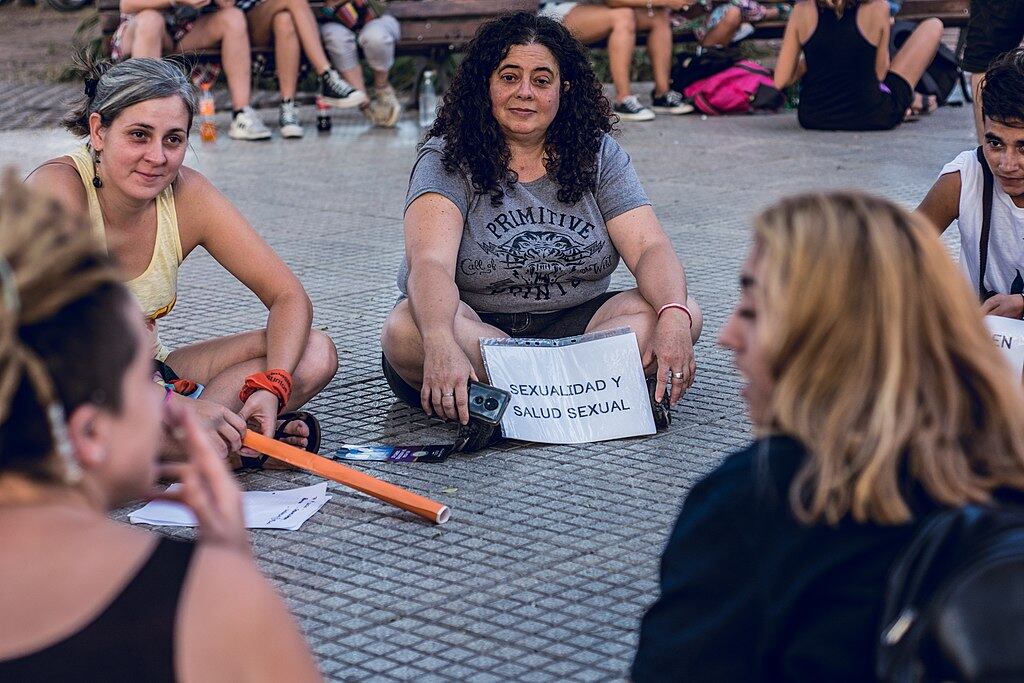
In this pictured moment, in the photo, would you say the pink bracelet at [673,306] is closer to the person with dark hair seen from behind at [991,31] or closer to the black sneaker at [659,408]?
the black sneaker at [659,408]

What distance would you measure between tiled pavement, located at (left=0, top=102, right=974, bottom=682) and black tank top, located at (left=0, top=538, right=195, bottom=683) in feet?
0.36

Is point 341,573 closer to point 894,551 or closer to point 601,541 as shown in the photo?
point 601,541

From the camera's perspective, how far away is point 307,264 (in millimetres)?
6039

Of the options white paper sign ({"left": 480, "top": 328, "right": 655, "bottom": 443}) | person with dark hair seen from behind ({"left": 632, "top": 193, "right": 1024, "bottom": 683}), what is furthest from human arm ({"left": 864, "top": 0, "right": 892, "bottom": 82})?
person with dark hair seen from behind ({"left": 632, "top": 193, "right": 1024, "bottom": 683})

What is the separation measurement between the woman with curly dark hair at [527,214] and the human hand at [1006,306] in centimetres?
79

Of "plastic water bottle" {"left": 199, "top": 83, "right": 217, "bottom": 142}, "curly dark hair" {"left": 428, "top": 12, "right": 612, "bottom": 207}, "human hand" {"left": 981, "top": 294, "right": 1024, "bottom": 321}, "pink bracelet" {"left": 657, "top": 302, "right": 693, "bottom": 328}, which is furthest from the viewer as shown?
"plastic water bottle" {"left": 199, "top": 83, "right": 217, "bottom": 142}

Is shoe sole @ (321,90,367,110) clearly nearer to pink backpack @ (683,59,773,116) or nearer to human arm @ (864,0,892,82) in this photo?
pink backpack @ (683,59,773,116)

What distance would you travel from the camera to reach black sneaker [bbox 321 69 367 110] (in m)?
9.77

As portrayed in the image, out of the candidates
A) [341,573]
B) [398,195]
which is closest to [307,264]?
[398,195]

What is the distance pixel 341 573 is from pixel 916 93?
7.78 meters

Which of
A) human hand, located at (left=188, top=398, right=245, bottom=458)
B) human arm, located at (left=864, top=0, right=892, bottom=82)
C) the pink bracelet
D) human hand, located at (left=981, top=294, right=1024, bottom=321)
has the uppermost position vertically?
human arm, located at (left=864, top=0, right=892, bottom=82)

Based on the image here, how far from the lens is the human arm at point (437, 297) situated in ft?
12.4

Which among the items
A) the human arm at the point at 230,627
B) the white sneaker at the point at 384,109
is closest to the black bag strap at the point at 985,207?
the human arm at the point at 230,627

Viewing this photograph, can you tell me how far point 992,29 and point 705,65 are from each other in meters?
4.19
